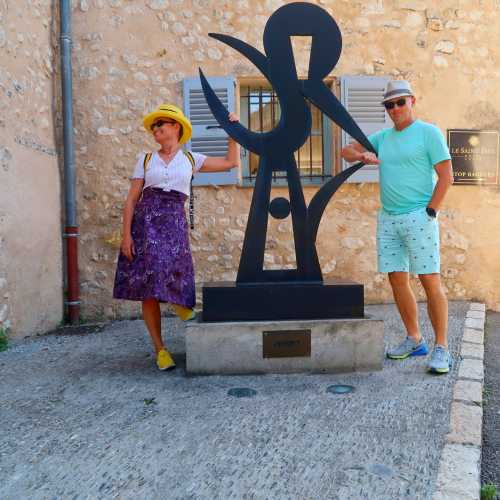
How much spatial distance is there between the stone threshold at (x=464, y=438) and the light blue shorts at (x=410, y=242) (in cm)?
62

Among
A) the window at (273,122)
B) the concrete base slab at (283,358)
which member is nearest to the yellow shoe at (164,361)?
the concrete base slab at (283,358)

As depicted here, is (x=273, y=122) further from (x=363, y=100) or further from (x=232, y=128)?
(x=232, y=128)

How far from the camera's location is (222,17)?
478 cm

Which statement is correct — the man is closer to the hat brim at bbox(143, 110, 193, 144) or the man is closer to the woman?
the woman

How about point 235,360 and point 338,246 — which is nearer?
point 235,360

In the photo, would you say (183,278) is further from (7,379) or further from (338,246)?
(338,246)

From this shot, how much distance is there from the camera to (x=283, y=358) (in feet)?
9.30

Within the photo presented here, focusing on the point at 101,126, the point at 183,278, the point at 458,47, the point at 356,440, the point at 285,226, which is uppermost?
the point at 458,47

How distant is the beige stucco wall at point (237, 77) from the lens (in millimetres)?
4746

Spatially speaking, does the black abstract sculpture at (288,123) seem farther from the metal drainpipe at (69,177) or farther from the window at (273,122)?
the metal drainpipe at (69,177)

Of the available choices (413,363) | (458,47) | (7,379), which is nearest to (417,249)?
(413,363)

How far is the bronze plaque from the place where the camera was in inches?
111

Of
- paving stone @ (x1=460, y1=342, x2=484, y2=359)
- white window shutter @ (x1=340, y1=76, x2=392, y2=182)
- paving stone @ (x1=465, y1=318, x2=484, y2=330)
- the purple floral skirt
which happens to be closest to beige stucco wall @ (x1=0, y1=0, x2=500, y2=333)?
white window shutter @ (x1=340, y1=76, x2=392, y2=182)

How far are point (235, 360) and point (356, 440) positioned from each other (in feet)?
3.24
